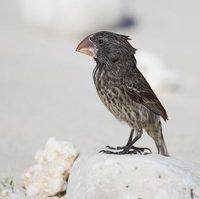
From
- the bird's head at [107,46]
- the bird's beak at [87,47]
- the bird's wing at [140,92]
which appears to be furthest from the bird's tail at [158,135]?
the bird's beak at [87,47]

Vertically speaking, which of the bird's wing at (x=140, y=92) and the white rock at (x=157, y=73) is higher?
the white rock at (x=157, y=73)

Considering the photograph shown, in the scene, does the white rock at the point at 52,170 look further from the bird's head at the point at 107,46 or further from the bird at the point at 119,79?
the bird's head at the point at 107,46

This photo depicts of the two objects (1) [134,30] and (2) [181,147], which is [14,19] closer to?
(1) [134,30]

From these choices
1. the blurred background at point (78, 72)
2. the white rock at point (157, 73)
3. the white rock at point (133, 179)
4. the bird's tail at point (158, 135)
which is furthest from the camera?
the white rock at point (157, 73)

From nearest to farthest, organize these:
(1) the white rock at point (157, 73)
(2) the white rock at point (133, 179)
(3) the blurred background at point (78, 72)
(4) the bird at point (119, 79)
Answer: (2) the white rock at point (133, 179)
(4) the bird at point (119, 79)
(3) the blurred background at point (78, 72)
(1) the white rock at point (157, 73)

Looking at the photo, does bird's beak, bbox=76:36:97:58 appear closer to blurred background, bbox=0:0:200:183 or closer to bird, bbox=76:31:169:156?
bird, bbox=76:31:169:156

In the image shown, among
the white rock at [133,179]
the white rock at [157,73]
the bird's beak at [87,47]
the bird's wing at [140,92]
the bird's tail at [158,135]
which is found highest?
the white rock at [157,73]

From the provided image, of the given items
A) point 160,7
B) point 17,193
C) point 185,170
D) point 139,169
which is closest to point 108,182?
point 139,169
